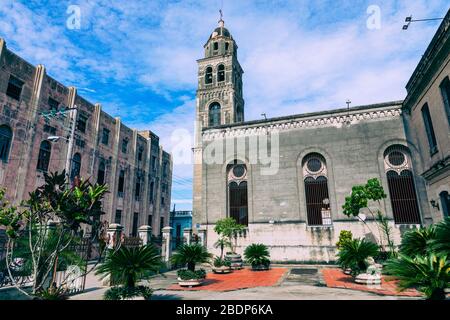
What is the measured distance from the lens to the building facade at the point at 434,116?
1347 cm

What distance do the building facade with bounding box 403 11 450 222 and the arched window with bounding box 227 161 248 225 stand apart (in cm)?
1232

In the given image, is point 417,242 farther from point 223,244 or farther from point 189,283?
point 223,244

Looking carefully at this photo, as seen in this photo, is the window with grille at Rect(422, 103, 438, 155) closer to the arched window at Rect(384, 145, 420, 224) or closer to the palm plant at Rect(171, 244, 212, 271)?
the arched window at Rect(384, 145, 420, 224)

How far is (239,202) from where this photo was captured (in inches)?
869

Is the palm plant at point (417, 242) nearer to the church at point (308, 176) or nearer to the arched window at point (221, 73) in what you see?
the church at point (308, 176)

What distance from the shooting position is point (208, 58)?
132 feet

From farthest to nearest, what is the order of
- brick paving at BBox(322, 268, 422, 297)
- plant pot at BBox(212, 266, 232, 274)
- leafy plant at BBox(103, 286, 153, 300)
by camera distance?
1. plant pot at BBox(212, 266, 232, 274)
2. brick paving at BBox(322, 268, 422, 297)
3. leafy plant at BBox(103, 286, 153, 300)

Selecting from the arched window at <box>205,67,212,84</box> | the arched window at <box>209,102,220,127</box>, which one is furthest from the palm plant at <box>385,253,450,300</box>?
the arched window at <box>205,67,212,84</box>

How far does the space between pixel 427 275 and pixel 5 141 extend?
24.3m

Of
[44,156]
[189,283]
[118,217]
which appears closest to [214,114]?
[118,217]

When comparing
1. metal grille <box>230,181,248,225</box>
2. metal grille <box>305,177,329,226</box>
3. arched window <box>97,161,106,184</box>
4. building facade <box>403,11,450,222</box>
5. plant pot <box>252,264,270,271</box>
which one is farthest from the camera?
arched window <box>97,161,106,184</box>

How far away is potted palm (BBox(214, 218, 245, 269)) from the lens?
59.1 feet
